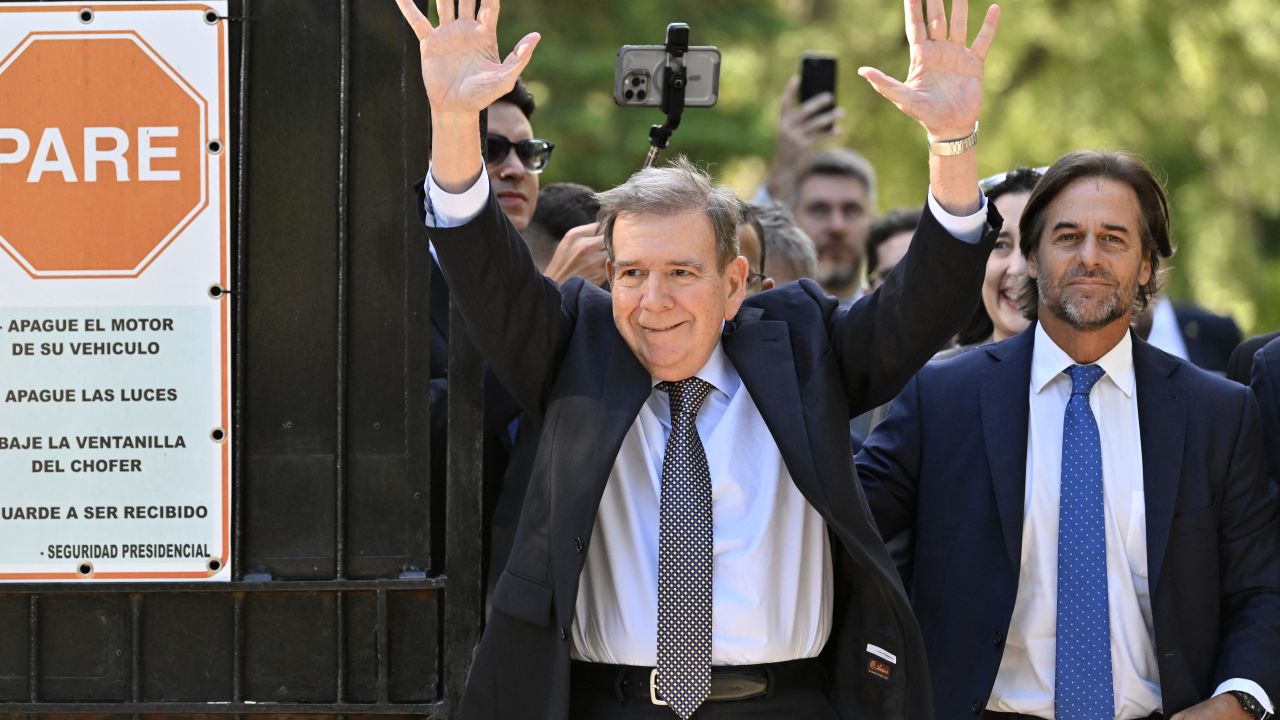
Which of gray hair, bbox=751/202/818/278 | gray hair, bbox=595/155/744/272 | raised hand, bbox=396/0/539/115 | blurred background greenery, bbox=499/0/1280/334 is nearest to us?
raised hand, bbox=396/0/539/115

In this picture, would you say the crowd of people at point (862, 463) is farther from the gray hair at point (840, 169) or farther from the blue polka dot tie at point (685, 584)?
the gray hair at point (840, 169)

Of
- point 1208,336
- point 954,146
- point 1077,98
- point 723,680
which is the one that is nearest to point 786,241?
point 954,146

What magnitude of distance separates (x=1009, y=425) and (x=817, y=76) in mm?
3940

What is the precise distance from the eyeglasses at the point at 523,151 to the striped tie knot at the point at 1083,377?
1.63 m

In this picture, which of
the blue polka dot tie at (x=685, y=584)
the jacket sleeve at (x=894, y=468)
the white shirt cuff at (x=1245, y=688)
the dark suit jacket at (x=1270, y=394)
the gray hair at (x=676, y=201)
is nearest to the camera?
the blue polka dot tie at (x=685, y=584)

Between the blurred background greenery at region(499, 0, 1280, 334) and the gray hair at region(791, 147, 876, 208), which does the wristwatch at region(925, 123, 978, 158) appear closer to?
the gray hair at region(791, 147, 876, 208)

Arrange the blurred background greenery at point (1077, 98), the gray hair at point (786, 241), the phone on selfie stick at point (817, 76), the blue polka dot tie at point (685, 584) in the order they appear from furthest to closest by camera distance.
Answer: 1. the blurred background greenery at point (1077, 98)
2. the phone on selfie stick at point (817, 76)
3. the gray hair at point (786, 241)
4. the blue polka dot tie at point (685, 584)

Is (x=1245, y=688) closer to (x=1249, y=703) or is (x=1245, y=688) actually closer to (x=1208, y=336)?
(x=1249, y=703)

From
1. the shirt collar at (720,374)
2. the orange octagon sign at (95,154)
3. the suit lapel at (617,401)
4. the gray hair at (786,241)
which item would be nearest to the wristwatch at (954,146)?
the shirt collar at (720,374)

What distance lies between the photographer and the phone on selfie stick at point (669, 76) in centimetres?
397

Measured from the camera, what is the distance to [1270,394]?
160 inches

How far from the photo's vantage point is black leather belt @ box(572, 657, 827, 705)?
335 cm

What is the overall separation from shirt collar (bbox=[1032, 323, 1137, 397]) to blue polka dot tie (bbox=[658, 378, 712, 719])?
40.0 inches

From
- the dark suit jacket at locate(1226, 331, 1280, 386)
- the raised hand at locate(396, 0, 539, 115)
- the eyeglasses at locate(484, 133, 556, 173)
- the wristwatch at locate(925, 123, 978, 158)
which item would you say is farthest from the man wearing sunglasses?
the dark suit jacket at locate(1226, 331, 1280, 386)
